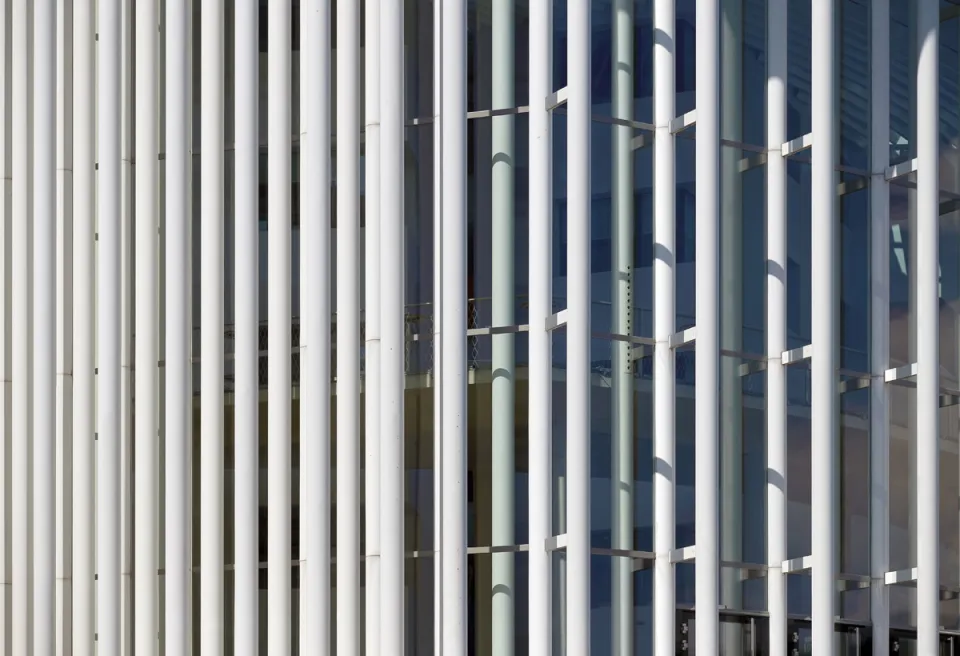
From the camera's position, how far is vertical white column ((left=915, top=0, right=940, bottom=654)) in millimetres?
12109

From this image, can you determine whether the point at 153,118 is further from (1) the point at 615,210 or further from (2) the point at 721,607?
(2) the point at 721,607

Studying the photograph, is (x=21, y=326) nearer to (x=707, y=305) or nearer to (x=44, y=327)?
(x=44, y=327)

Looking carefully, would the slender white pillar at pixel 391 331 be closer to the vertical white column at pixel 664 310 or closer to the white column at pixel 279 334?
the white column at pixel 279 334

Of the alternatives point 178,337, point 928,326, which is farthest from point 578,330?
point 928,326

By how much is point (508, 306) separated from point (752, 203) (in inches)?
95.4

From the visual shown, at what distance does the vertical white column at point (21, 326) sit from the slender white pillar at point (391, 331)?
3.37 meters

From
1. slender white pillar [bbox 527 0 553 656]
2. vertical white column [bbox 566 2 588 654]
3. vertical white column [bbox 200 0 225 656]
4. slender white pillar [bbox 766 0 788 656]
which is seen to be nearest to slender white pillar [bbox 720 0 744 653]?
slender white pillar [bbox 766 0 788 656]

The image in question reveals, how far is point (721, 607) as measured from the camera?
11.9m

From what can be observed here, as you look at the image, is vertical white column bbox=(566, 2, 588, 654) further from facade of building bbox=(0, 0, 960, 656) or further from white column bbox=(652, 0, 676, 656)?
white column bbox=(652, 0, 676, 656)

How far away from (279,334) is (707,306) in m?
3.20

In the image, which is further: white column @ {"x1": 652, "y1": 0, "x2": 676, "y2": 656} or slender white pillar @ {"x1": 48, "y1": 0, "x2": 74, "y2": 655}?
slender white pillar @ {"x1": 48, "y1": 0, "x2": 74, "y2": 655}

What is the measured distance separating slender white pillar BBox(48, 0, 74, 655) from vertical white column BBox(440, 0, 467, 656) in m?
3.54

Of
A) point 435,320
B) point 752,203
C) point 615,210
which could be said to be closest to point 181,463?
point 435,320

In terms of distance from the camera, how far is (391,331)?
427 inches
